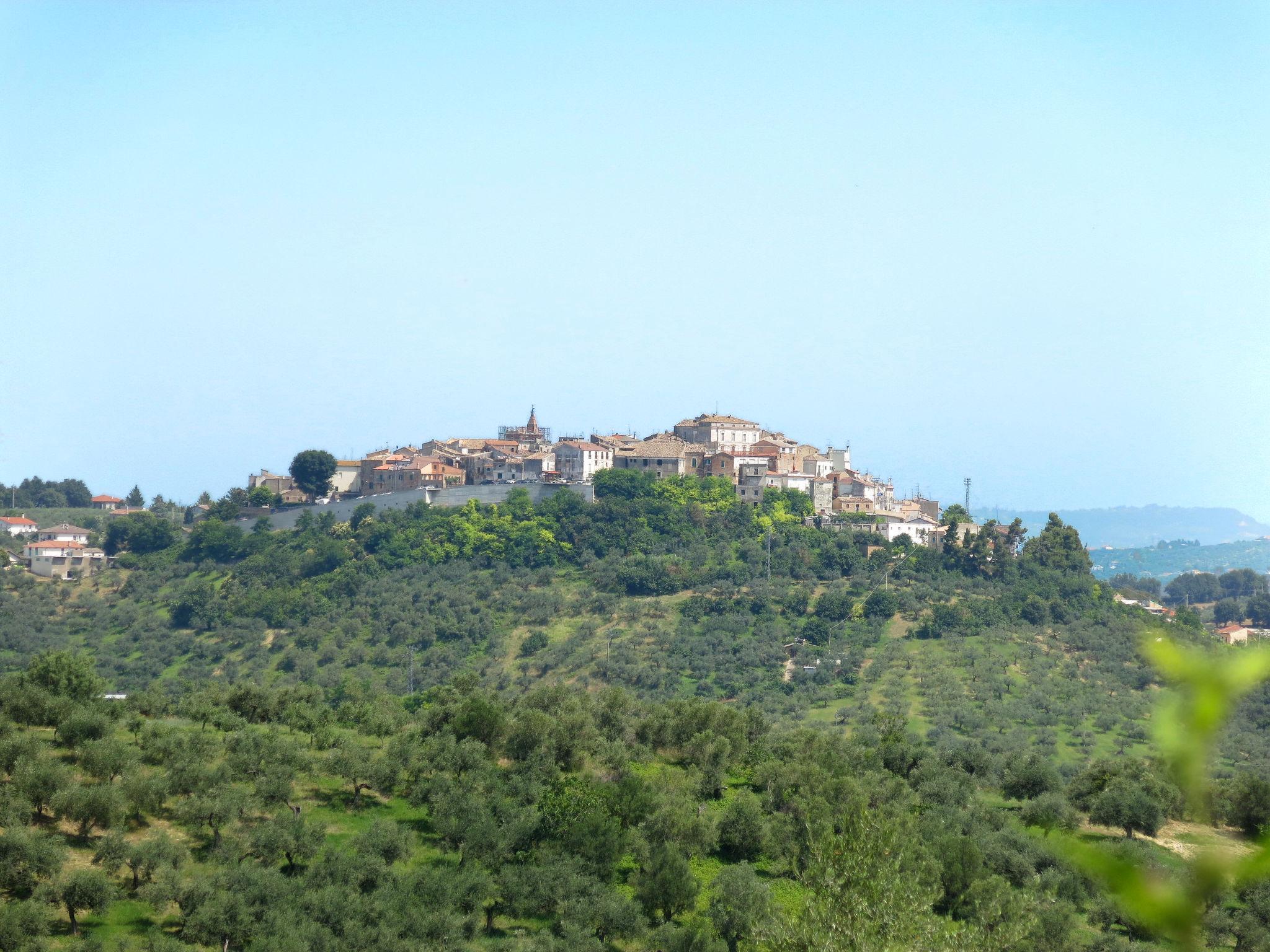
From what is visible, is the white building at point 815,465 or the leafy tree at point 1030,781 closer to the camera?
the leafy tree at point 1030,781

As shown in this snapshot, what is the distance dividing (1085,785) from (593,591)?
40059 millimetres

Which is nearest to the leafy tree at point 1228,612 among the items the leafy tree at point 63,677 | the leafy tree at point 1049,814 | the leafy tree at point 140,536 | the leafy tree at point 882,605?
the leafy tree at point 882,605

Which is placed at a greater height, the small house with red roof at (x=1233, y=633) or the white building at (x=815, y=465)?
the white building at (x=815, y=465)

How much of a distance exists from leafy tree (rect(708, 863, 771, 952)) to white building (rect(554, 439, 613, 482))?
60509mm

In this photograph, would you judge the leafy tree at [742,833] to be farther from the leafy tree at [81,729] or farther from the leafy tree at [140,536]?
the leafy tree at [140,536]

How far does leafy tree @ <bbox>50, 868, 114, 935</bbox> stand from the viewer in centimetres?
1864

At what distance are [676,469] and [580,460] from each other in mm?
6941

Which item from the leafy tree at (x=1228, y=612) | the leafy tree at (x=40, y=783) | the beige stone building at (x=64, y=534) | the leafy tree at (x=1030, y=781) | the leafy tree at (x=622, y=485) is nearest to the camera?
the leafy tree at (x=40, y=783)

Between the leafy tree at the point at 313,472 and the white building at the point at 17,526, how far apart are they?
20.6 m

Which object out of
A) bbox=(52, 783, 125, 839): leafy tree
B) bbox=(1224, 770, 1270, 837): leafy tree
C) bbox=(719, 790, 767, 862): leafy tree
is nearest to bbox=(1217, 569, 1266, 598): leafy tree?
bbox=(1224, 770, 1270, 837): leafy tree

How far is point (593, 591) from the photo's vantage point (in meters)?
69.8

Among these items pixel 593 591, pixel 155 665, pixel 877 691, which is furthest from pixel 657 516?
pixel 155 665

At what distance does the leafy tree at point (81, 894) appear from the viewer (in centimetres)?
1864

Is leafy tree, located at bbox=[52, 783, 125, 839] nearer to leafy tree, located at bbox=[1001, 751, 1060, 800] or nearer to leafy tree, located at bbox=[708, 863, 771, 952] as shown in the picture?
leafy tree, located at bbox=[708, 863, 771, 952]
